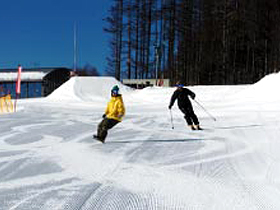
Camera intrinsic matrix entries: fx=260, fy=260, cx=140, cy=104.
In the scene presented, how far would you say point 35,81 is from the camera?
94.0ft

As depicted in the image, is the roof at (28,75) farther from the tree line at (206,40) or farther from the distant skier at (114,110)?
the distant skier at (114,110)

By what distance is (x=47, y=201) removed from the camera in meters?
2.72

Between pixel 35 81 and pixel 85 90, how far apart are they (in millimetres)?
6988

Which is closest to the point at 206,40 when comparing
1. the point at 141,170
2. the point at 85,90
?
the point at 85,90

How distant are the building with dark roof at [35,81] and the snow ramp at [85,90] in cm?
363

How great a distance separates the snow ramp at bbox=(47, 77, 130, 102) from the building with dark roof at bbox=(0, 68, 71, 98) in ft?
11.9

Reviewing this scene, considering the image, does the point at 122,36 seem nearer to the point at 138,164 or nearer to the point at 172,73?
the point at 172,73

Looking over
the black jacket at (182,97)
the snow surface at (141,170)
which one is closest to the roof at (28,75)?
the snow surface at (141,170)

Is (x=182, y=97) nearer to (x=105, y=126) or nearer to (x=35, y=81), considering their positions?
(x=105, y=126)

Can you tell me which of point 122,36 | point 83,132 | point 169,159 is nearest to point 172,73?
point 122,36

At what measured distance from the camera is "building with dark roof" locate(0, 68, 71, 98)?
93.6 ft

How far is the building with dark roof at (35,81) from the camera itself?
28.5 m

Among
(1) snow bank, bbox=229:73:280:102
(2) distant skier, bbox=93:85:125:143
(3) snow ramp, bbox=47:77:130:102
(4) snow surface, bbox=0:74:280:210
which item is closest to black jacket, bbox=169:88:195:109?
(4) snow surface, bbox=0:74:280:210

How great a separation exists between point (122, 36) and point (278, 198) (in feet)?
109
